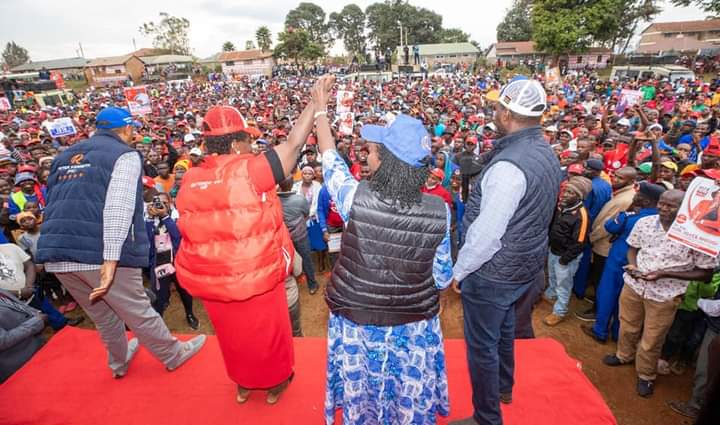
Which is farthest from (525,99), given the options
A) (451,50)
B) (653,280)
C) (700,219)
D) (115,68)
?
(115,68)

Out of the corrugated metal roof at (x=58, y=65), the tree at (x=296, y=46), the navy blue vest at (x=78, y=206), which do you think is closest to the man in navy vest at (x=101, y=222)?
the navy blue vest at (x=78, y=206)

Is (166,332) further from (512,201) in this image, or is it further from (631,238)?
(631,238)

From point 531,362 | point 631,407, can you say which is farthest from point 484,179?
point 631,407

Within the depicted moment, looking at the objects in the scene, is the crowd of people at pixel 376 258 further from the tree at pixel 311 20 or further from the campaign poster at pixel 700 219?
the tree at pixel 311 20

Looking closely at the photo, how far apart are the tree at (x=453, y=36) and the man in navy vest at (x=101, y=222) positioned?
243 feet

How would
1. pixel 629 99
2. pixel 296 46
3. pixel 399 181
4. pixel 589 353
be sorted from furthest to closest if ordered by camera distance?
pixel 296 46, pixel 629 99, pixel 589 353, pixel 399 181

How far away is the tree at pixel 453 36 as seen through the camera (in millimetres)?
66806

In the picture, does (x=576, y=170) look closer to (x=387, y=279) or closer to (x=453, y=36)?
(x=387, y=279)

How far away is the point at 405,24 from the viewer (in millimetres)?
64000

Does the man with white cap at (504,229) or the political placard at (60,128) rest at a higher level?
the political placard at (60,128)

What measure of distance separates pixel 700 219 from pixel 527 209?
1.66 meters

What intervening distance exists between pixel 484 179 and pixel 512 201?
0.19 metres

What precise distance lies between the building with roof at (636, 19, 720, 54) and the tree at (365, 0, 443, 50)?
32.6m

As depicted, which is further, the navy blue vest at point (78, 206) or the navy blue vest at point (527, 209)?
the navy blue vest at point (78, 206)
